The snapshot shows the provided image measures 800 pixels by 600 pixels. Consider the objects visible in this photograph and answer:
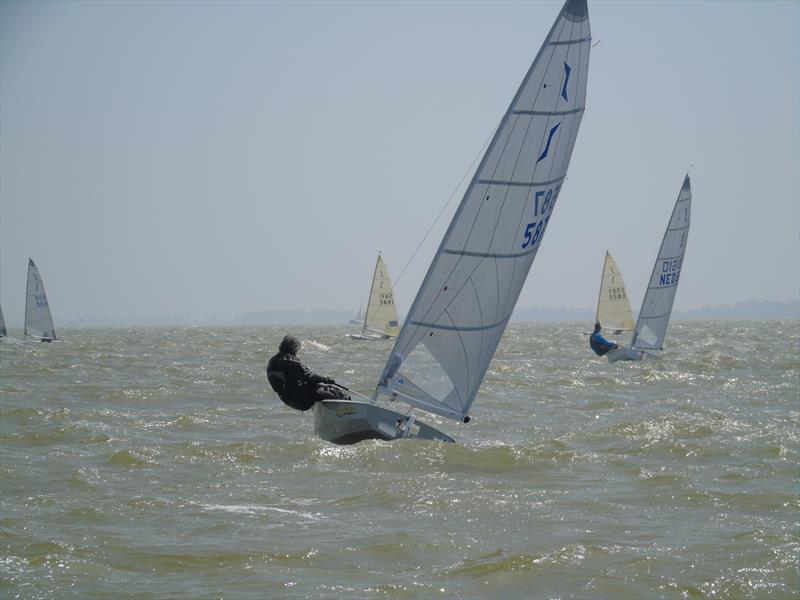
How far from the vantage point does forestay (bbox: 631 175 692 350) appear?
28344 mm

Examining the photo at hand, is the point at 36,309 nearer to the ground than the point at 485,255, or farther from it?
nearer to the ground

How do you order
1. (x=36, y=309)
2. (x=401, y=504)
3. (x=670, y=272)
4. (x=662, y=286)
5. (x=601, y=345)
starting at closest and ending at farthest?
(x=401, y=504) < (x=601, y=345) < (x=670, y=272) < (x=662, y=286) < (x=36, y=309)

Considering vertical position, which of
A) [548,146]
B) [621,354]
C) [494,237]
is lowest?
[621,354]

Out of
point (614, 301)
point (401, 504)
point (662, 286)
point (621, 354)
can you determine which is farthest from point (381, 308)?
point (401, 504)

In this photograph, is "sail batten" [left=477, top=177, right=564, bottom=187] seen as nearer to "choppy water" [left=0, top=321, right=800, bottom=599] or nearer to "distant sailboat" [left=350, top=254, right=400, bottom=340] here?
"choppy water" [left=0, top=321, right=800, bottom=599]

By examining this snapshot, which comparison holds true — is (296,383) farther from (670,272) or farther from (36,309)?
(36,309)

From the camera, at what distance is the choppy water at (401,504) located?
6039 millimetres

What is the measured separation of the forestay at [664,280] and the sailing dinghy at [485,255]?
18.8 meters

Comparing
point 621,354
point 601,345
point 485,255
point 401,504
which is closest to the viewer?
point 401,504

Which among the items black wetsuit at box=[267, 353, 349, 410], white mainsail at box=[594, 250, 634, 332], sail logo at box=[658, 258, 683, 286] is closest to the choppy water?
black wetsuit at box=[267, 353, 349, 410]

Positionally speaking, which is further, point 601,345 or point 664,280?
point 664,280

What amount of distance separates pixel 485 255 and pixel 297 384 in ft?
7.92

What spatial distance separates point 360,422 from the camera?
10156mm

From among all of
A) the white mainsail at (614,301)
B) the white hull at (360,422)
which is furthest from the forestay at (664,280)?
the white hull at (360,422)
